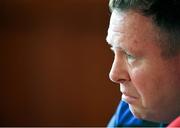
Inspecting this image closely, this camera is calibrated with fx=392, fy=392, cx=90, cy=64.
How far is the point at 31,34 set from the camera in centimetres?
201

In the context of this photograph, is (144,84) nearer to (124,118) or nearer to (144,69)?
(144,69)

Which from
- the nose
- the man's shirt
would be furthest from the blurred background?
the nose

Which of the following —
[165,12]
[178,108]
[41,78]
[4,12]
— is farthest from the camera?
[41,78]

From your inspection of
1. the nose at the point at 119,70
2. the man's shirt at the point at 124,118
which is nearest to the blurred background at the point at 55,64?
the man's shirt at the point at 124,118

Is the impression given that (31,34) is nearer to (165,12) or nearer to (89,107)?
(89,107)

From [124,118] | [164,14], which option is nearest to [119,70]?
[164,14]

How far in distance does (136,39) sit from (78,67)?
1.33 meters

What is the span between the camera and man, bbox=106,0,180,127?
0.71m

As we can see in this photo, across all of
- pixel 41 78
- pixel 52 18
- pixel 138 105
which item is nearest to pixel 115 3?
pixel 138 105

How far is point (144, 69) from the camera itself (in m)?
0.77

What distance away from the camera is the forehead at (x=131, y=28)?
73 cm

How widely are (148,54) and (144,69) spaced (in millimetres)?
35

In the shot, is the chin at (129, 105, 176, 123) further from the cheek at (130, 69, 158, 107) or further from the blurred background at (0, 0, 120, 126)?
the blurred background at (0, 0, 120, 126)

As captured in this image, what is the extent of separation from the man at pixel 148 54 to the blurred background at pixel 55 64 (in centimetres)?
115
